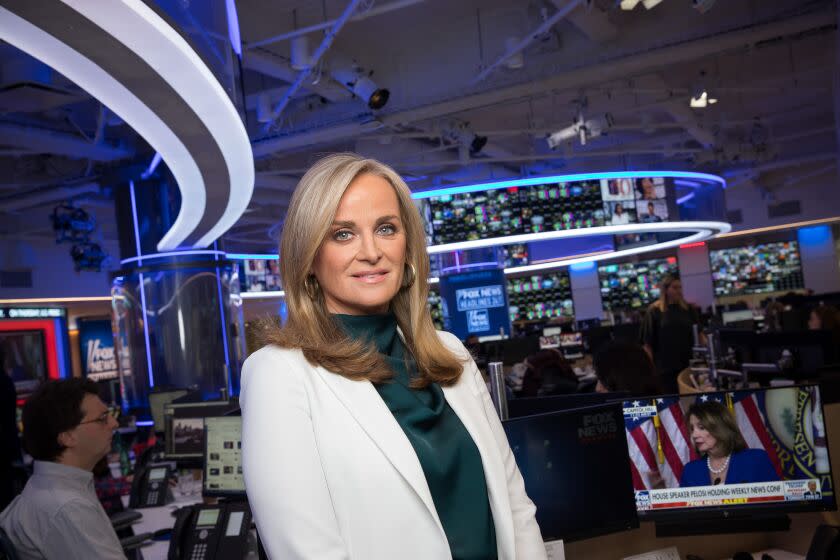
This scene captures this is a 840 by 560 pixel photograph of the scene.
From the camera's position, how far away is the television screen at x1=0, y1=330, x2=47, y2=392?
1403cm

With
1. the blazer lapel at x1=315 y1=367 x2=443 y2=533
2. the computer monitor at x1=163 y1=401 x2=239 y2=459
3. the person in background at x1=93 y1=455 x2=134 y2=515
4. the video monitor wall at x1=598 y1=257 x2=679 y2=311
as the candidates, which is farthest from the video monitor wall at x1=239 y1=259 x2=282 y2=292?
the blazer lapel at x1=315 y1=367 x2=443 y2=533

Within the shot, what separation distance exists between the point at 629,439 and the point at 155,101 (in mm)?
2686

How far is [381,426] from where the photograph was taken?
130 cm

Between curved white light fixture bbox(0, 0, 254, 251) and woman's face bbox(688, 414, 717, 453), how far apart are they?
2227 mm

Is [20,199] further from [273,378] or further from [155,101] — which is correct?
[273,378]

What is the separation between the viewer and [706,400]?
217 centimetres

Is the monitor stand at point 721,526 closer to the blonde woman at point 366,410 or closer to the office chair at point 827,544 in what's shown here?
the office chair at point 827,544

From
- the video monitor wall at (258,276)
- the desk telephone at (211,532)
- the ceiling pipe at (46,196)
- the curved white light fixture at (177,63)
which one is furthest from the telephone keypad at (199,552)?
the video monitor wall at (258,276)

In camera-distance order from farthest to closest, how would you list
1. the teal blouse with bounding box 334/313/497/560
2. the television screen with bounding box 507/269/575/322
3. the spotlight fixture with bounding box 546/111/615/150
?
the television screen with bounding box 507/269/575/322
the spotlight fixture with bounding box 546/111/615/150
the teal blouse with bounding box 334/313/497/560

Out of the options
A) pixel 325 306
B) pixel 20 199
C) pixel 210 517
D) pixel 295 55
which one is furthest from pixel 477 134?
pixel 325 306

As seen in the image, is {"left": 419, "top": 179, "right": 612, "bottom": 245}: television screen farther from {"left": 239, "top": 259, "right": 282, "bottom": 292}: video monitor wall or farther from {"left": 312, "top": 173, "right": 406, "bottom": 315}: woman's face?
{"left": 312, "top": 173, "right": 406, "bottom": 315}: woman's face

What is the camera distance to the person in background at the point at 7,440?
4758 mm

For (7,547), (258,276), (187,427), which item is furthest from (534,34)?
(258,276)

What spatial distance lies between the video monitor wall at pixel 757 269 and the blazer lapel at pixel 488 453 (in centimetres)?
1867
